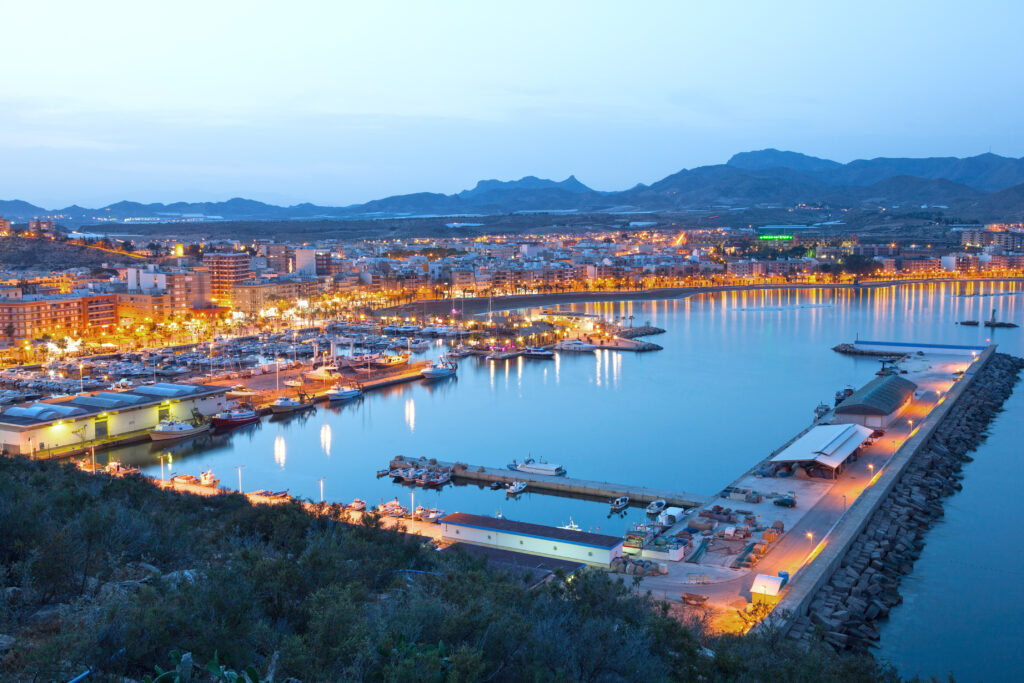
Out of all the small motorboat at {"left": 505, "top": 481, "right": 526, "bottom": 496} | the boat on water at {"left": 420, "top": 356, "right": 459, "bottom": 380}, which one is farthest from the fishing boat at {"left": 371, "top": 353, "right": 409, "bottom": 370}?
the small motorboat at {"left": 505, "top": 481, "right": 526, "bottom": 496}

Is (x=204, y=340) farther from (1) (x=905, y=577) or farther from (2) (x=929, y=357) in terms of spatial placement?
(1) (x=905, y=577)

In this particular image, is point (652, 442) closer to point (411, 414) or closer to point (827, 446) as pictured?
point (827, 446)

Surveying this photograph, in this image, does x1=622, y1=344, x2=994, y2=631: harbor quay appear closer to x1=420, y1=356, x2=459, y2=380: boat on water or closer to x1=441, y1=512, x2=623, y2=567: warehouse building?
x1=441, y1=512, x2=623, y2=567: warehouse building

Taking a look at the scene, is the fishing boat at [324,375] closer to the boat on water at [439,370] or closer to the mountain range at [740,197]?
the boat on water at [439,370]

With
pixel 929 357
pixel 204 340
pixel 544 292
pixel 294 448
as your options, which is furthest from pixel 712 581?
pixel 544 292

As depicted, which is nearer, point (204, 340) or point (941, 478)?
point (941, 478)

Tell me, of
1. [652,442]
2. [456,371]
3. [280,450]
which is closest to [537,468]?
[652,442]
